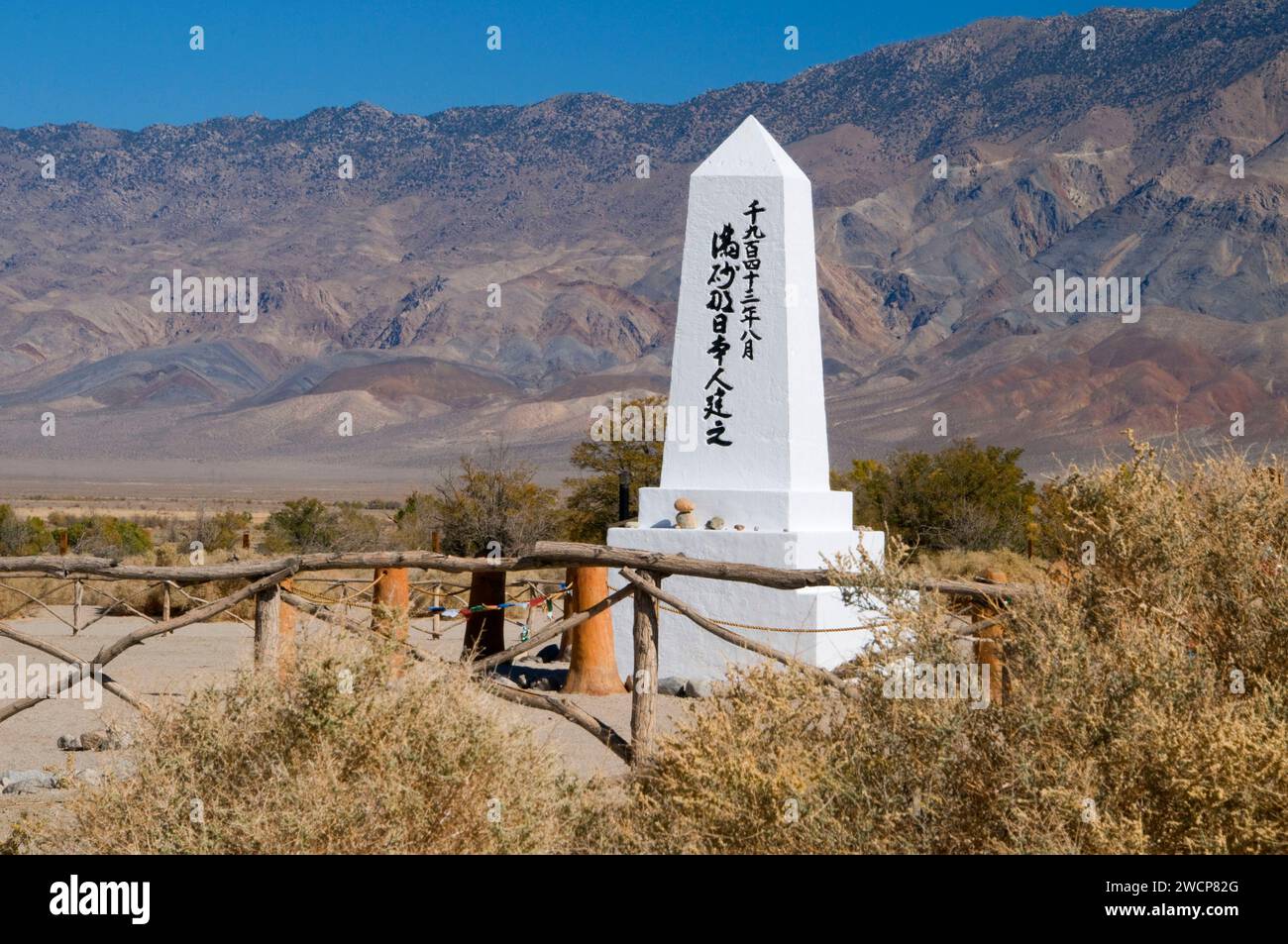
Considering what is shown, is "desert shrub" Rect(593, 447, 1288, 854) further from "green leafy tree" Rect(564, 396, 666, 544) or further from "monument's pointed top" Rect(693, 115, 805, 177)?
"green leafy tree" Rect(564, 396, 666, 544)

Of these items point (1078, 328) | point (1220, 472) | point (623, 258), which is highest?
point (623, 258)

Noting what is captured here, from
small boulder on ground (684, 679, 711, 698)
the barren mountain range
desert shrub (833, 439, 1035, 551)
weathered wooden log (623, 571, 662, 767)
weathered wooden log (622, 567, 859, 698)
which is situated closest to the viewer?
weathered wooden log (622, 567, 859, 698)

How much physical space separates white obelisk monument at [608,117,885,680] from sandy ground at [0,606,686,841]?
4.22 feet

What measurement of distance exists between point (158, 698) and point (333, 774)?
1226 millimetres

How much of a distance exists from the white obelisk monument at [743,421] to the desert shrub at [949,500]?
48.7 ft

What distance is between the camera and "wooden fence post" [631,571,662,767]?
20.9 ft

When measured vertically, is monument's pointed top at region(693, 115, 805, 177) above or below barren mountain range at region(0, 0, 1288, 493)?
below

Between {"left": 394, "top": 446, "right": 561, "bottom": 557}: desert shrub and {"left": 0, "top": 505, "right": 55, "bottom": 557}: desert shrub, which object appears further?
{"left": 0, "top": 505, "right": 55, "bottom": 557}: desert shrub

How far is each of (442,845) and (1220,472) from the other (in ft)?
10.8

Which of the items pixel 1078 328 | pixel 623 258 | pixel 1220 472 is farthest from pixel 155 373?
pixel 1220 472

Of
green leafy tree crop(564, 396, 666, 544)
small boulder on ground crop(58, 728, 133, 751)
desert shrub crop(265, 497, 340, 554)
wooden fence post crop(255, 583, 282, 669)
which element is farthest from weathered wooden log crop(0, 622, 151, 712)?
desert shrub crop(265, 497, 340, 554)

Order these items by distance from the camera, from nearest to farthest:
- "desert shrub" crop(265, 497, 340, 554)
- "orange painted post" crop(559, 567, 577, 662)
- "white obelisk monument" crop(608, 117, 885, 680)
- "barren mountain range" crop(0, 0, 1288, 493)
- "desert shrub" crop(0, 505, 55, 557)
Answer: "orange painted post" crop(559, 567, 577, 662) → "white obelisk monument" crop(608, 117, 885, 680) → "desert shrub" crop(265, 497, 340, 554) → "desert shrub" crop(0, 505, 55, 557) → "barren mountain range" crop(0, 0, 1288, 493)
